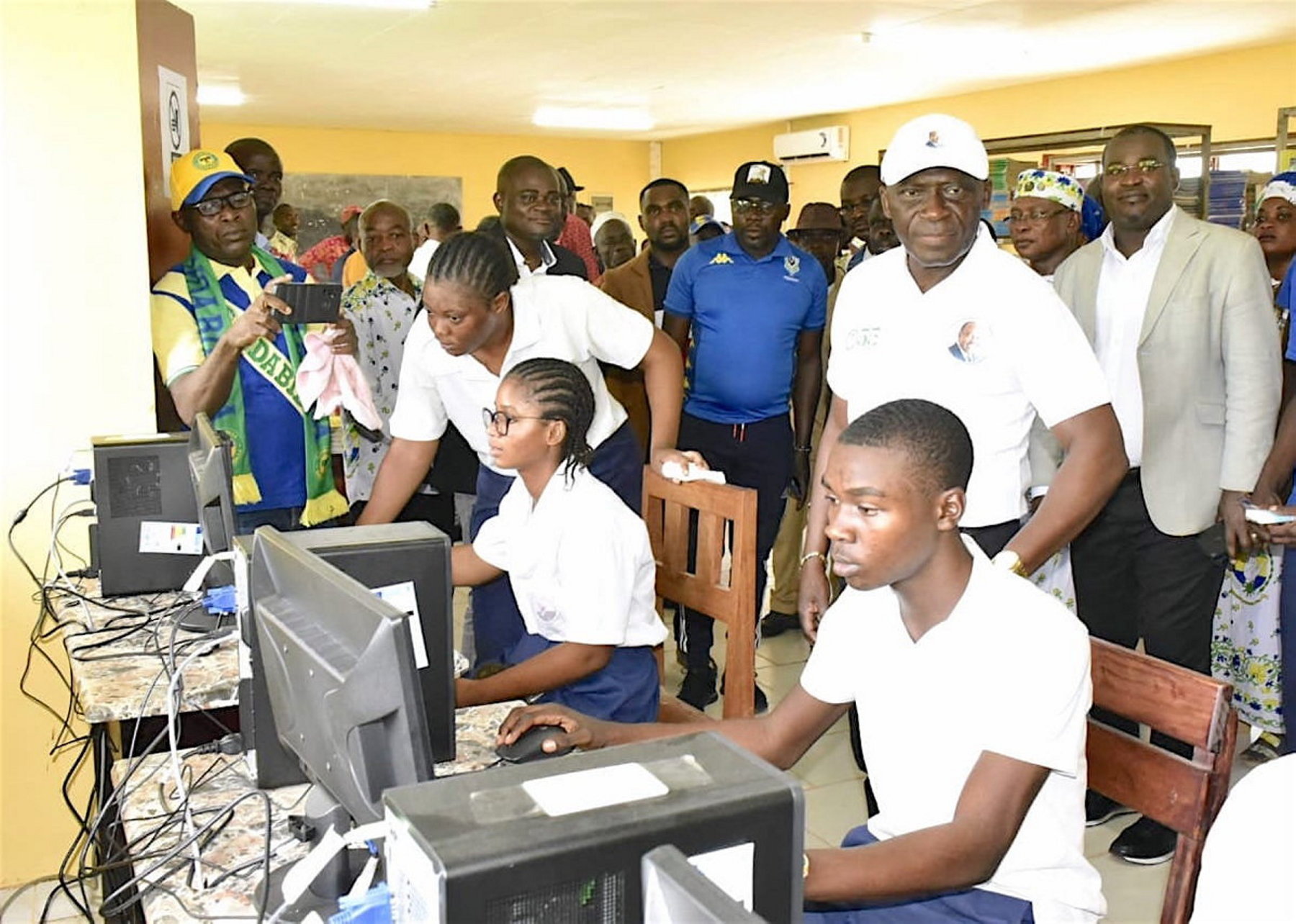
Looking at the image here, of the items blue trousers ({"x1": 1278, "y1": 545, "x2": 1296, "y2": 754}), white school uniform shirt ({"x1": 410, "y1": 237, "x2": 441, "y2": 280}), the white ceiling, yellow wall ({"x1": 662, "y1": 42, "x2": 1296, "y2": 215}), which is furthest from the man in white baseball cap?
yellow wall ({"x1": 662, "y1": 42, "x2": 1296, "y2": 215})

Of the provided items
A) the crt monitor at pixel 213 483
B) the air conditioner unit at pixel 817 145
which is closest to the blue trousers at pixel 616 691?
the crt monitor at pixel 213 483

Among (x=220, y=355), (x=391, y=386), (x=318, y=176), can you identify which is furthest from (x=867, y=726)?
(x=318, y=176)

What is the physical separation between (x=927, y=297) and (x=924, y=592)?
82cm

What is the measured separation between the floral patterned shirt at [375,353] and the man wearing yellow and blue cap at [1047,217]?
183 cm

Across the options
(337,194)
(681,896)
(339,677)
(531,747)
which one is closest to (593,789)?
(681,896)

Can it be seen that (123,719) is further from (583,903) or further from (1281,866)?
(1281,866)

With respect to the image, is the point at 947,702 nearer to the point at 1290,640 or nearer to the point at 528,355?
the point at 528,355

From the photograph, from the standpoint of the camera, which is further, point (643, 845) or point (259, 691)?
point (259, 691)

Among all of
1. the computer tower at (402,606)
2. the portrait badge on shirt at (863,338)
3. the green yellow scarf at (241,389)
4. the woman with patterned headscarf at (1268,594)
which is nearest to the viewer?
the computer tower at (402,606)

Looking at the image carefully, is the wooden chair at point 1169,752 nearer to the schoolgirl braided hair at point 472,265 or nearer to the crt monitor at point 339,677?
the crt monitor at point 339,677

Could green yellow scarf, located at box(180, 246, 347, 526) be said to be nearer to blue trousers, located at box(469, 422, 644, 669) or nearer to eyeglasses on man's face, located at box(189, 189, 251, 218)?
eyeglasses on man's face, located at box(189, 189, 251, 218)

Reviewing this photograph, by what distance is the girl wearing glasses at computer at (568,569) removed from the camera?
1.94 meters

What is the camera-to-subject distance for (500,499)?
8.67 feet

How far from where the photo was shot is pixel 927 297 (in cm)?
213
